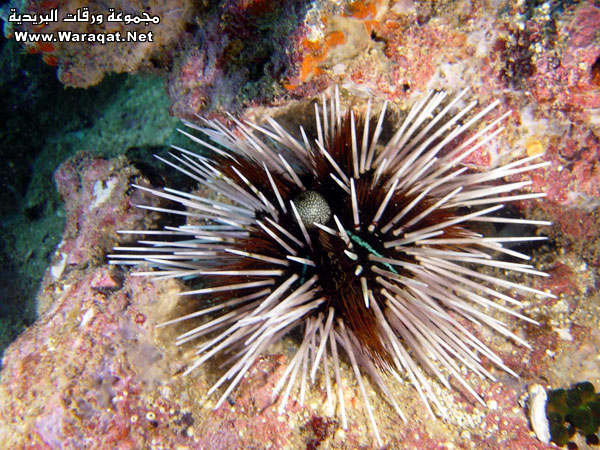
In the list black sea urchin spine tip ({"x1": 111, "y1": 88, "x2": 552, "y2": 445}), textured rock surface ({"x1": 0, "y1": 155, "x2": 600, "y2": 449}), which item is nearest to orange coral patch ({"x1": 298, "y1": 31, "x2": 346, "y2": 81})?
black sea urchin spine tip ({"x1": 111, "y1": 88, "x2": 552, "y2": 445})

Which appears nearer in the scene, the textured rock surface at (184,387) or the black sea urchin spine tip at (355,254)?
the black sea urchin spine tip at (355,254)

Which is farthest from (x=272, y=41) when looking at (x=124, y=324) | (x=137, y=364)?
(x=137, y=364)

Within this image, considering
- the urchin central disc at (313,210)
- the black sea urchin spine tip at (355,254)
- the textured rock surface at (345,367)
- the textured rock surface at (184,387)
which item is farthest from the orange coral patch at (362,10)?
the textured rock surface at (184,387)

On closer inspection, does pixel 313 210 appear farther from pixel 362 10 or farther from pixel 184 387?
pixel 184 387

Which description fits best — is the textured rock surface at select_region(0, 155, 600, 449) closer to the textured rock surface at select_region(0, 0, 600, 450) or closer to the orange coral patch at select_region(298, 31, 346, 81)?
the textured rock surface at select_region(0, 0, 600, 450)

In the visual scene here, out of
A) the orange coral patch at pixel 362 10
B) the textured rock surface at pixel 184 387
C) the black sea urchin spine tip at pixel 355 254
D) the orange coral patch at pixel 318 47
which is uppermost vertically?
the orange coral patch at pixel 362 10

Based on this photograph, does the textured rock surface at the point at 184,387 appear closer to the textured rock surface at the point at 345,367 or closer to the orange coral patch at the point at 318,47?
the textured rock surface at the point at 345,367

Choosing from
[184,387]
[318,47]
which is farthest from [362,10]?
[184,387]
